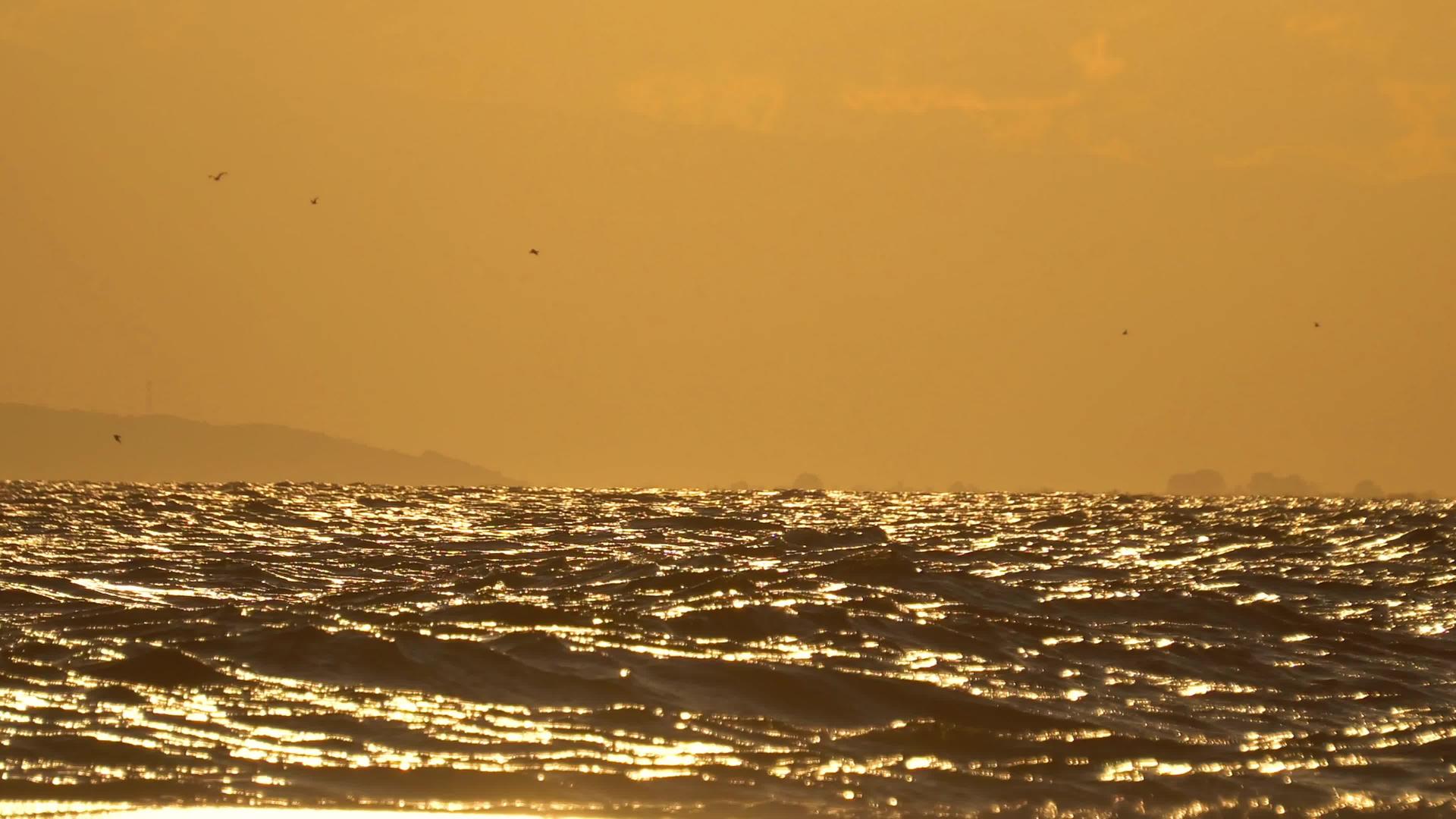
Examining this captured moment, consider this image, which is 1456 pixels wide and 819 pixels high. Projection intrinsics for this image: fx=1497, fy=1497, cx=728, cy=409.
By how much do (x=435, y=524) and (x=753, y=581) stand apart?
2384 cm

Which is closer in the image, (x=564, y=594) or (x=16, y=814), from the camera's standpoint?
(x=16, y=814)

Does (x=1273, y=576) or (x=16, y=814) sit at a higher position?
(x=1273, y=576)

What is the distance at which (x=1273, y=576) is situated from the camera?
30.3 m

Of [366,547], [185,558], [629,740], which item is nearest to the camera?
[629,740]

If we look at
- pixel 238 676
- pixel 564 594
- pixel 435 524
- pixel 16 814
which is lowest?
pixel 16 814

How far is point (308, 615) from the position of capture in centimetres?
1911

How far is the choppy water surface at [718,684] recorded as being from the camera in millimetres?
11336

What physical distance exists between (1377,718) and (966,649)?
487 centimetres

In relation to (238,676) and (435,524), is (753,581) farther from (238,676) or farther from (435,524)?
(435,524)

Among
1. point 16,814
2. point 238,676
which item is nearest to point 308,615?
point 238,676

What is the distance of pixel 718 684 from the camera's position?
1532 centimetres

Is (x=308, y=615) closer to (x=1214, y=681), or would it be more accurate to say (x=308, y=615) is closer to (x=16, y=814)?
(x=16, y=814)

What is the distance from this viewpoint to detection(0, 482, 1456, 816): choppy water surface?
11336 millimetres

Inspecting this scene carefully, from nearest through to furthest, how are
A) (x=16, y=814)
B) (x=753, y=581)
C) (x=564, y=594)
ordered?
(x=16, y=814), (x=564, y=594), (x=753, y=581)
